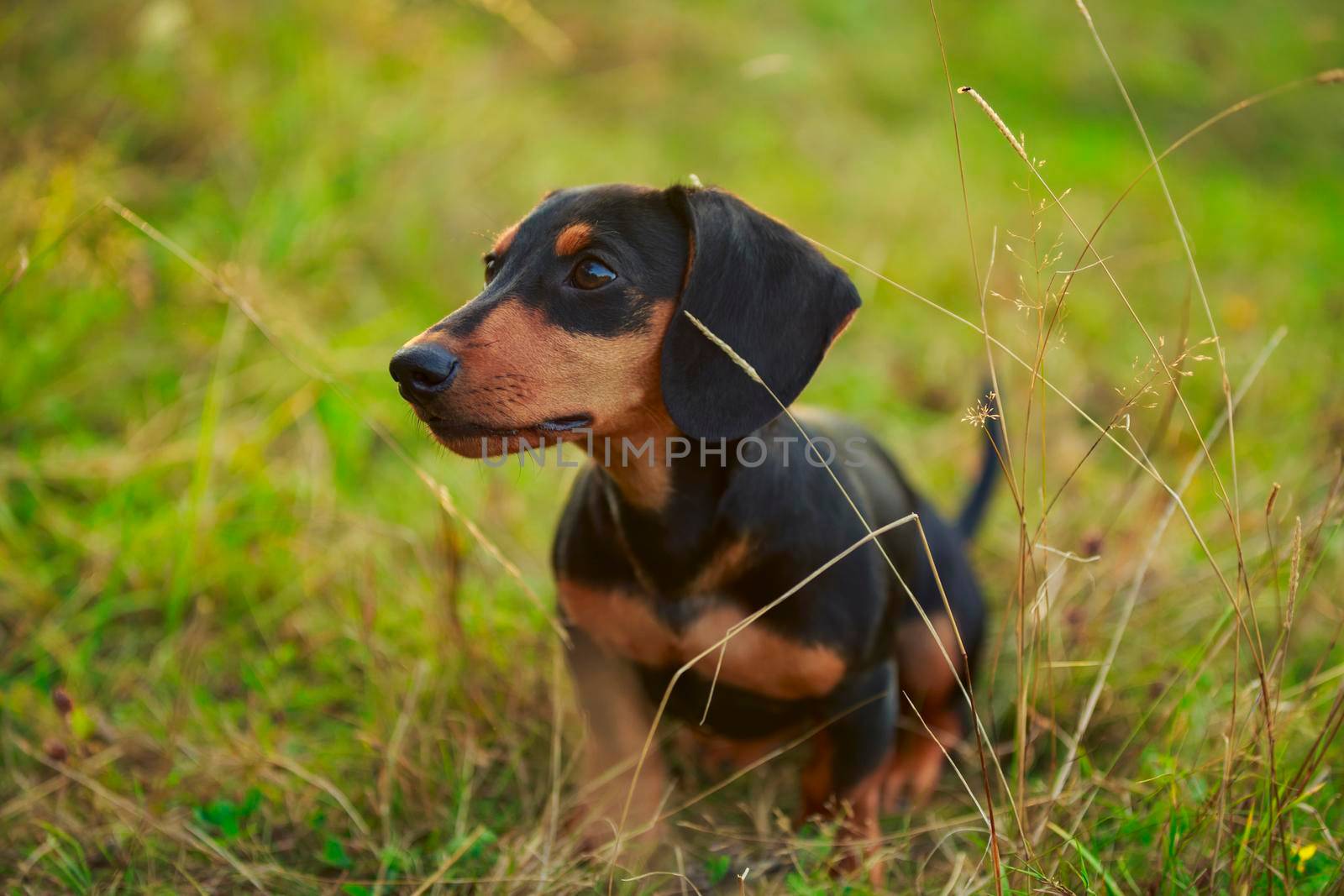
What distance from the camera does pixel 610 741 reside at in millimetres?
2828

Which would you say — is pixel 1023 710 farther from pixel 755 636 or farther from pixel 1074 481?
pixel 1074 481

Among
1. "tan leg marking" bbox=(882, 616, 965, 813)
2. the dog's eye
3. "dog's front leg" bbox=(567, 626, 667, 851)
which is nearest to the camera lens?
the dog's eye

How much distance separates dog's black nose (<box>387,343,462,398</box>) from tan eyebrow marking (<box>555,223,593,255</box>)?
0.41 meters

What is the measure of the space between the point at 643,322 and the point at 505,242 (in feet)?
1.55

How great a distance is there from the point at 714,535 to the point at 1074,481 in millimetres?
2878

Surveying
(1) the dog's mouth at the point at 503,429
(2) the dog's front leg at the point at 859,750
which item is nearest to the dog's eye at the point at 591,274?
(1) the dog's mouth at the point at 503,429

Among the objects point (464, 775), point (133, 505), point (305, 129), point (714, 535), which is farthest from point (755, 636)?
point (305, 129)

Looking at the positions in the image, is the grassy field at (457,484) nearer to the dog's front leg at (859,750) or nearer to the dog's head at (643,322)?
the dog's front leg at (859,750)

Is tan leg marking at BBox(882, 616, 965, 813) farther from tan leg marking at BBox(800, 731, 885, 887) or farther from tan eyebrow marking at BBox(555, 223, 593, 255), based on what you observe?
tan eyebrow marking at BBox(555, 223, 593, 255)

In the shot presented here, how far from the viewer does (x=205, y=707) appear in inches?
127

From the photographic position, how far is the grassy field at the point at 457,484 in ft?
8.29

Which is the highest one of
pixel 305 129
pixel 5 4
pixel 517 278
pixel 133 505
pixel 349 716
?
pixel 5 4

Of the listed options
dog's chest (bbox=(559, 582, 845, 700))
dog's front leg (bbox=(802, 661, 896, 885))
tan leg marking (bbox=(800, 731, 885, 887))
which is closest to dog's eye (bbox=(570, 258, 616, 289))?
dog's chest (bbox=(559, 582, 845, 700))

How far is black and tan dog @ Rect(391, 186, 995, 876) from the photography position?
2.25 meters
